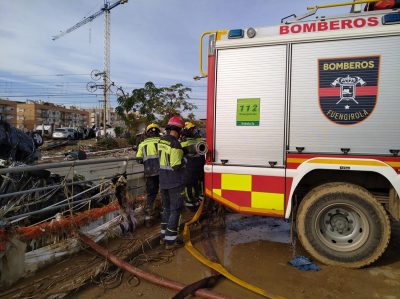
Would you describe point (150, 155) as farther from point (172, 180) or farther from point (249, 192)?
point (249, 192)

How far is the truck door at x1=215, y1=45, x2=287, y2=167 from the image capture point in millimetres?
4449

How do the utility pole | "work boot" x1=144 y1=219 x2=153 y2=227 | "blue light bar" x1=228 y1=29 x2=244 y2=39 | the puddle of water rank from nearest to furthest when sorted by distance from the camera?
"blue light bar" x1=228 y1=29 x2=244 y2=39 < the puddle of water < "work boot" x1=144 y1=219 x2=153 y2=227 < the utility pole

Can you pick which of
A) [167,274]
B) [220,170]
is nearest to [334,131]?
[220,170]

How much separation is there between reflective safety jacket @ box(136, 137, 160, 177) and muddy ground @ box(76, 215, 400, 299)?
4.47ft

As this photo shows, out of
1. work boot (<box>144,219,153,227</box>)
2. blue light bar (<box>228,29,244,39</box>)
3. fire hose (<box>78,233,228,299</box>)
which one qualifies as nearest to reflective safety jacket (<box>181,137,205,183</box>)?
work boot (<box>144,219,153,227</box>)

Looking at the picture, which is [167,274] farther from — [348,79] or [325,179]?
[348,79]

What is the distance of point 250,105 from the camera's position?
4543 mm

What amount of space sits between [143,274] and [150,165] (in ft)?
7.83

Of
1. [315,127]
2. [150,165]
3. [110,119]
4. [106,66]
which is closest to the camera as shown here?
[315,127]

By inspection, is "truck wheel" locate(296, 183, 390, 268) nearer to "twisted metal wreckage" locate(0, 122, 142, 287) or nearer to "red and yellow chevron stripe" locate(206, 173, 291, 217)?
"red and yellow chevron stripe" locate(206, 173, 291, 217)

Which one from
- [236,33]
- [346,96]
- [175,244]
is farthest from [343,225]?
[236,33]

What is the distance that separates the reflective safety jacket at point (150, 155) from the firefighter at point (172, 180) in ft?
2.67

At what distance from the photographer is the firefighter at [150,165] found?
581cm

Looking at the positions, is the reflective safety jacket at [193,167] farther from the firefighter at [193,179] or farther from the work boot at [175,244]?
the work boot at [175,244]
